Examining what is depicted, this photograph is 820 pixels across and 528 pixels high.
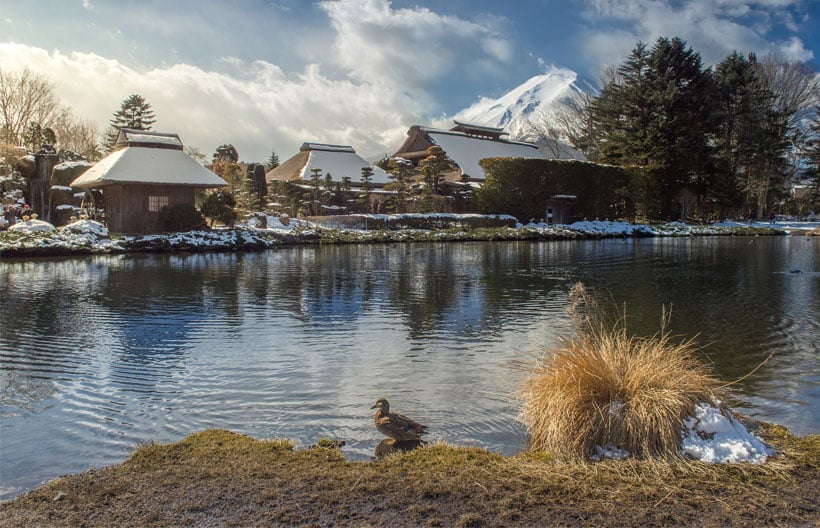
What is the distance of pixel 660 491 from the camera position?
408 centimetres

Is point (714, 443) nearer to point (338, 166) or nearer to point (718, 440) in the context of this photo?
point (718, 440)

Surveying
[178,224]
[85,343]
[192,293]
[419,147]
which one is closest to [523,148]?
[419,147]

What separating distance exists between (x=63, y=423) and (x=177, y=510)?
2826mm

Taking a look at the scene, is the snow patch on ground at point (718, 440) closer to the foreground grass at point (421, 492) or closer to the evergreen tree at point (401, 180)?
the foreground grass at point (421, 492)

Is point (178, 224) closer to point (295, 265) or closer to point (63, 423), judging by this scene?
point (295, 265)

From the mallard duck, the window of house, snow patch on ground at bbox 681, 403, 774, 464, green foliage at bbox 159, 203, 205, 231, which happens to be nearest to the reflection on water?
the mallard duck

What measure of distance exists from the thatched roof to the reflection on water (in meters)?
14.4

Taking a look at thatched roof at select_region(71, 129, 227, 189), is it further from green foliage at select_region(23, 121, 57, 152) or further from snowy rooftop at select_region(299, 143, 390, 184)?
snowy rooftop at select_region(299, 143, 390, 184)

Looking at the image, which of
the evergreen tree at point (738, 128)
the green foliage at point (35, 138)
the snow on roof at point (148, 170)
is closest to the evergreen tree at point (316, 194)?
the snow on roof at point (148, 170)

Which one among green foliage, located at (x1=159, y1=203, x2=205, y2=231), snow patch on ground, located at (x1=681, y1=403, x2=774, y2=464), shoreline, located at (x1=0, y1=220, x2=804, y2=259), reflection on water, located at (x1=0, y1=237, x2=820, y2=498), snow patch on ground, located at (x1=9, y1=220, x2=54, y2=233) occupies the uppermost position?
green foliage, located at (x1=159, y1=203, x2=205, y2=231)

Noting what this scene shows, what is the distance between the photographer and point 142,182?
3266 cm

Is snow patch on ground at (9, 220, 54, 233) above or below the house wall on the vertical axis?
below

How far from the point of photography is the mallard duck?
210 inches

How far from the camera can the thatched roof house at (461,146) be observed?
51.8 meters
